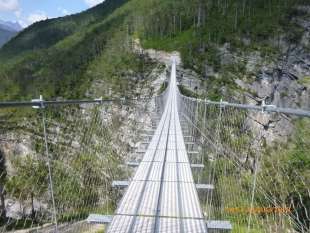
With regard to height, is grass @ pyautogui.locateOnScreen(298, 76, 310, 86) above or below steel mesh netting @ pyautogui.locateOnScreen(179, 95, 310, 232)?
below

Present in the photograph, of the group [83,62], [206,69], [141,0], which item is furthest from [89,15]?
[206,69]

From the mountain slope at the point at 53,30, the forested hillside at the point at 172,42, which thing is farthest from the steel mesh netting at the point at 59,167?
the mountain slope at the point at 53,30

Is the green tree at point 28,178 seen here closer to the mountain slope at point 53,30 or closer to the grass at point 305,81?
the grass at point 305,81

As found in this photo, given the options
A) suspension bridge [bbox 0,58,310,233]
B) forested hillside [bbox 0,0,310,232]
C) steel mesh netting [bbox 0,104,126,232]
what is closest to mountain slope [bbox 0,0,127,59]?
forested hillside [bbox 0,0,310,232]

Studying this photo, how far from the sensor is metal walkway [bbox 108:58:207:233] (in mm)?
2992

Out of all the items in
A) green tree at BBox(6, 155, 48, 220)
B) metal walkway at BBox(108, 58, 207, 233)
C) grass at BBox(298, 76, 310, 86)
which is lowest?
grass at BBox(298, 76, 310, 86)

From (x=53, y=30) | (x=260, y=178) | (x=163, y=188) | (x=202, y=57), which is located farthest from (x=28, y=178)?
(x=53, y=30)

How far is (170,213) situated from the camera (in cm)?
327

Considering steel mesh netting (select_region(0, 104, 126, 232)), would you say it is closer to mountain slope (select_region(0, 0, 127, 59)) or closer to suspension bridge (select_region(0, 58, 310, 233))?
suspension bridge (select_region(0, 58, 310, 233))

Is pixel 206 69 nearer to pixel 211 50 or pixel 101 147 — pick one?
pixel 211 50

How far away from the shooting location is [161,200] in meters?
3.56

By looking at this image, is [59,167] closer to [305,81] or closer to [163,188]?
[163,188]

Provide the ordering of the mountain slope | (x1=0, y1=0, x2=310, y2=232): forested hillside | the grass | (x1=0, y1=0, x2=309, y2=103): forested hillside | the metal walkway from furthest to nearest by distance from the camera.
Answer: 1. the mountain slope
2. (x1=0, y1=0, x2=309, y2=103): forested hillside
3. (x1=0, y1=0, x2=310, y2=232): forested hillside
4. the grass
5. the metal walkway

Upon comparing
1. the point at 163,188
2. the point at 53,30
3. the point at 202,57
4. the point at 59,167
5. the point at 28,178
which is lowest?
the point at 202,57
